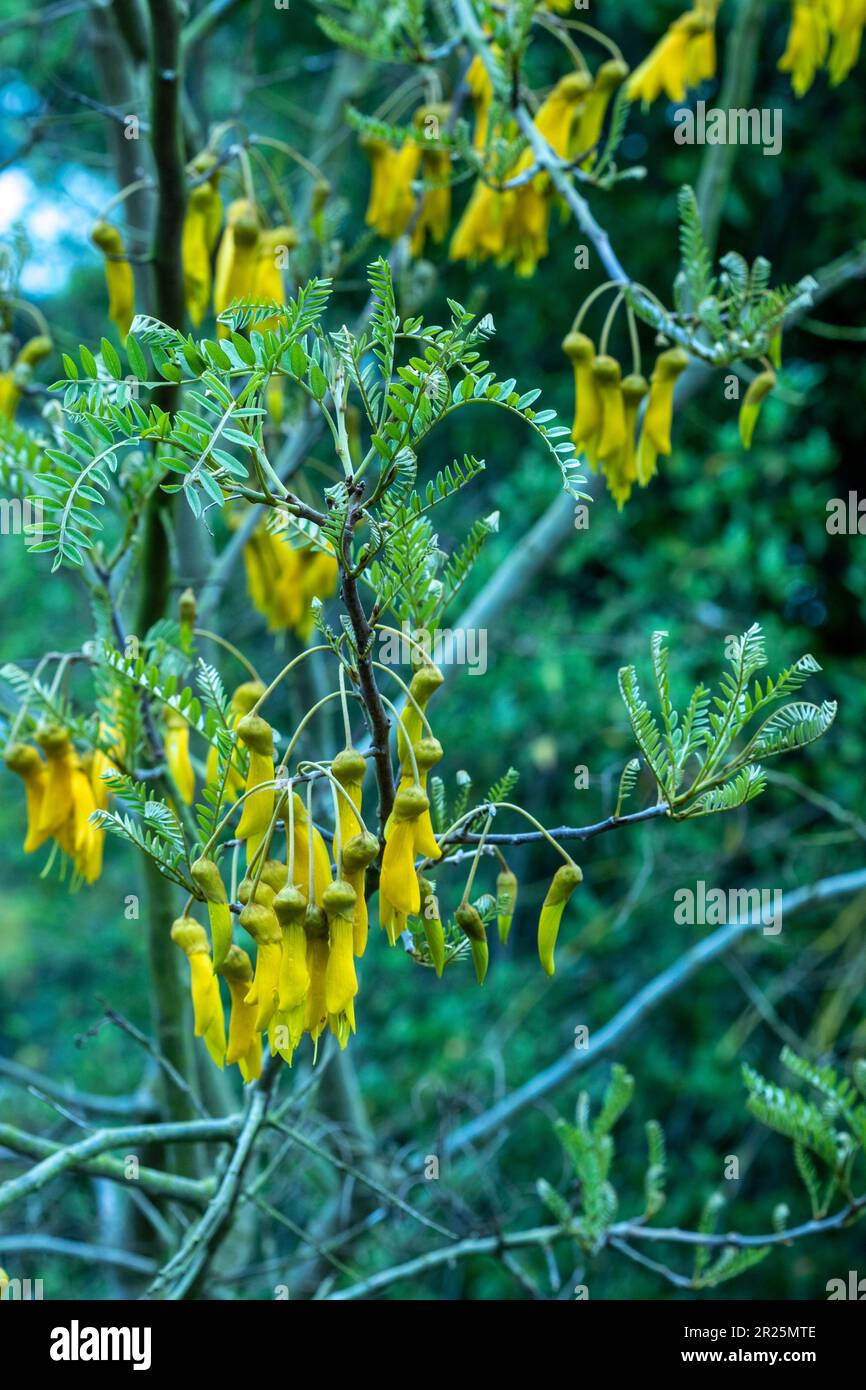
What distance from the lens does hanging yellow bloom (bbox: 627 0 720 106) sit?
159cm

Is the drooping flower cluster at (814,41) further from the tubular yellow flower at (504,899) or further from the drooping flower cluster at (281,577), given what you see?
the tubular yellow flower at (504,899)

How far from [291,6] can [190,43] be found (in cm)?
149

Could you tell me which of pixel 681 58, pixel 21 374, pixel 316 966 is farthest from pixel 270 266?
pixel 316 966

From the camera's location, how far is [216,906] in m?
0.76

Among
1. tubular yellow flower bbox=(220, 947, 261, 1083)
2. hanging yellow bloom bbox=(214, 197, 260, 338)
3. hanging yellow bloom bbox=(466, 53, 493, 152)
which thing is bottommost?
tubular yellow flower bbox=(220, 947, 261, 1083)

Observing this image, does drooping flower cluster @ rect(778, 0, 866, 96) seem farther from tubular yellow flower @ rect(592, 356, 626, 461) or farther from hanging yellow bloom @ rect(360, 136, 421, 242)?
tubular yellow flower @ rect(592, 356, 626, 461)

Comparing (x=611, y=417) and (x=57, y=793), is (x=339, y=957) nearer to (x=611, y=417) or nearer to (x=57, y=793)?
(x=57, y=793)

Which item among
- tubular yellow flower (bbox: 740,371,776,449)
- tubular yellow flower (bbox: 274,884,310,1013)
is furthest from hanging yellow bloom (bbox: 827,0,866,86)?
tubular yellow flower (bbox: 274,884,310,1013)

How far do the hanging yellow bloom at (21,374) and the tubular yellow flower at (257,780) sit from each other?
2.49 feet

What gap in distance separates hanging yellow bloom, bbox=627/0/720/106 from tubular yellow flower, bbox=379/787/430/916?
1.17 meters

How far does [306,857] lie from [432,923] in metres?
0.09

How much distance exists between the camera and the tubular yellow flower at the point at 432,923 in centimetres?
79

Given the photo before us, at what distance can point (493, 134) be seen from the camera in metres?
1.37
